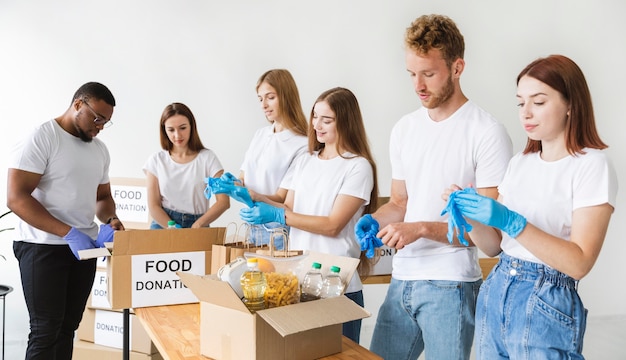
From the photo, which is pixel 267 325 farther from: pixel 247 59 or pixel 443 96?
pixel 247 59

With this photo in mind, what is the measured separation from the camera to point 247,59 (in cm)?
401

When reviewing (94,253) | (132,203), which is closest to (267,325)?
(94,253)

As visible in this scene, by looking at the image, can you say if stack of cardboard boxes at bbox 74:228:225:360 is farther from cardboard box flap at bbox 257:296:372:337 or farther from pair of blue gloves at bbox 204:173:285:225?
cardboard box flap at bbox 257:296:372:337

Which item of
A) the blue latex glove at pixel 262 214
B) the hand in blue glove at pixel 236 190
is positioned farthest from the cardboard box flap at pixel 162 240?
the hand in blue glove at pixel 236 190

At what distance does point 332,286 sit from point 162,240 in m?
0.73

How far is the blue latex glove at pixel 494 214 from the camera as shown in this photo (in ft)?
4.05

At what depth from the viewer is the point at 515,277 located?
131 centimetres

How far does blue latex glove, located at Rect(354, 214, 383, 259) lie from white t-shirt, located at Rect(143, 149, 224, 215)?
1590 millimetres

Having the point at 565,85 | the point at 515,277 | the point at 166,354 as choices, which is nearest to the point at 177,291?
the point at 166,354

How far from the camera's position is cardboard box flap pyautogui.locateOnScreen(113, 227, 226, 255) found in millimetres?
1870

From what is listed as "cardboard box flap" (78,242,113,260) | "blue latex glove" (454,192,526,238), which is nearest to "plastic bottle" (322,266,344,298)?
"blue latex glove" (454,192,526,238)

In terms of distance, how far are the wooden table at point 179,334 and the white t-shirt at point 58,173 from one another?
27.7 inches

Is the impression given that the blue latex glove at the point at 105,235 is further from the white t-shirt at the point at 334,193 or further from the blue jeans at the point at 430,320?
the blue jeans at the point at 430,320

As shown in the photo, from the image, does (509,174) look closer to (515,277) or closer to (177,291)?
(515,277)
